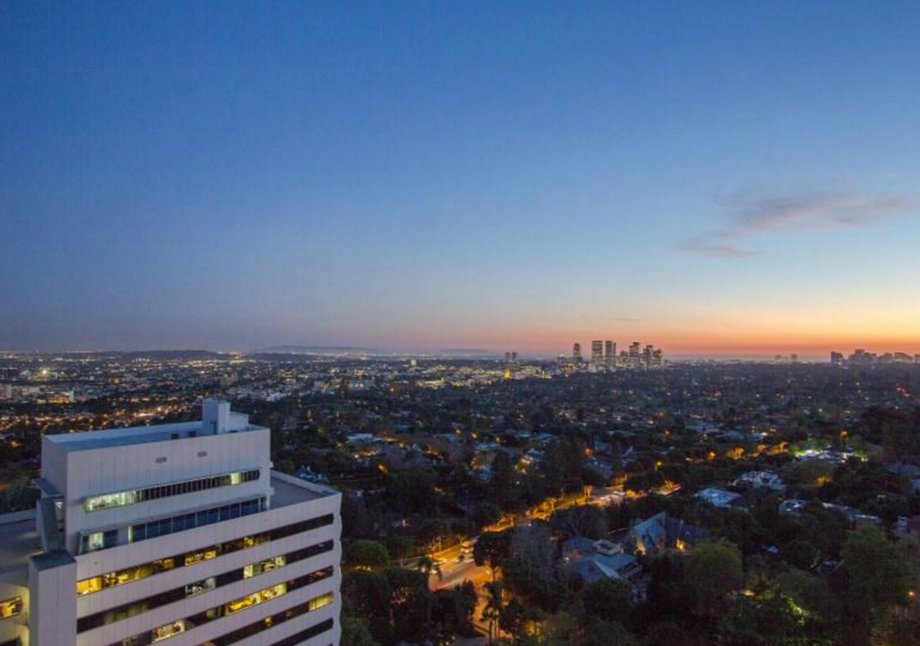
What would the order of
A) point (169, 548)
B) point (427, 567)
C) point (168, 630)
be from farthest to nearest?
point (427, 567)
point (169, 548)
point (168, 630)

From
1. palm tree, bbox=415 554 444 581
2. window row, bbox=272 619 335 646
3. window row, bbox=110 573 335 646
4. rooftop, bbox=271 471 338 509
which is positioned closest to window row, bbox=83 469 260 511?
rooftop, bbox=271 471 338 509

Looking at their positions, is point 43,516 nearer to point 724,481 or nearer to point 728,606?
point 728,606

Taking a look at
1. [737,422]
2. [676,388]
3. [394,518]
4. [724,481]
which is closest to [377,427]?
[394,518]

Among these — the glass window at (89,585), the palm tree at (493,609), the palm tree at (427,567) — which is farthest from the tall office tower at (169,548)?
the palm tree at (427,567)

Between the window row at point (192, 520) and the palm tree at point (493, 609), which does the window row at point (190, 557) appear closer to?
the window row at point (192, 520)

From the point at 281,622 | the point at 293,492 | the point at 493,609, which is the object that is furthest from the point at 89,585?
the point at 493,609

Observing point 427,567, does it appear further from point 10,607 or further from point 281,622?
point 10,607

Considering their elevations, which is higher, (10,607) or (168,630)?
(10,607)
